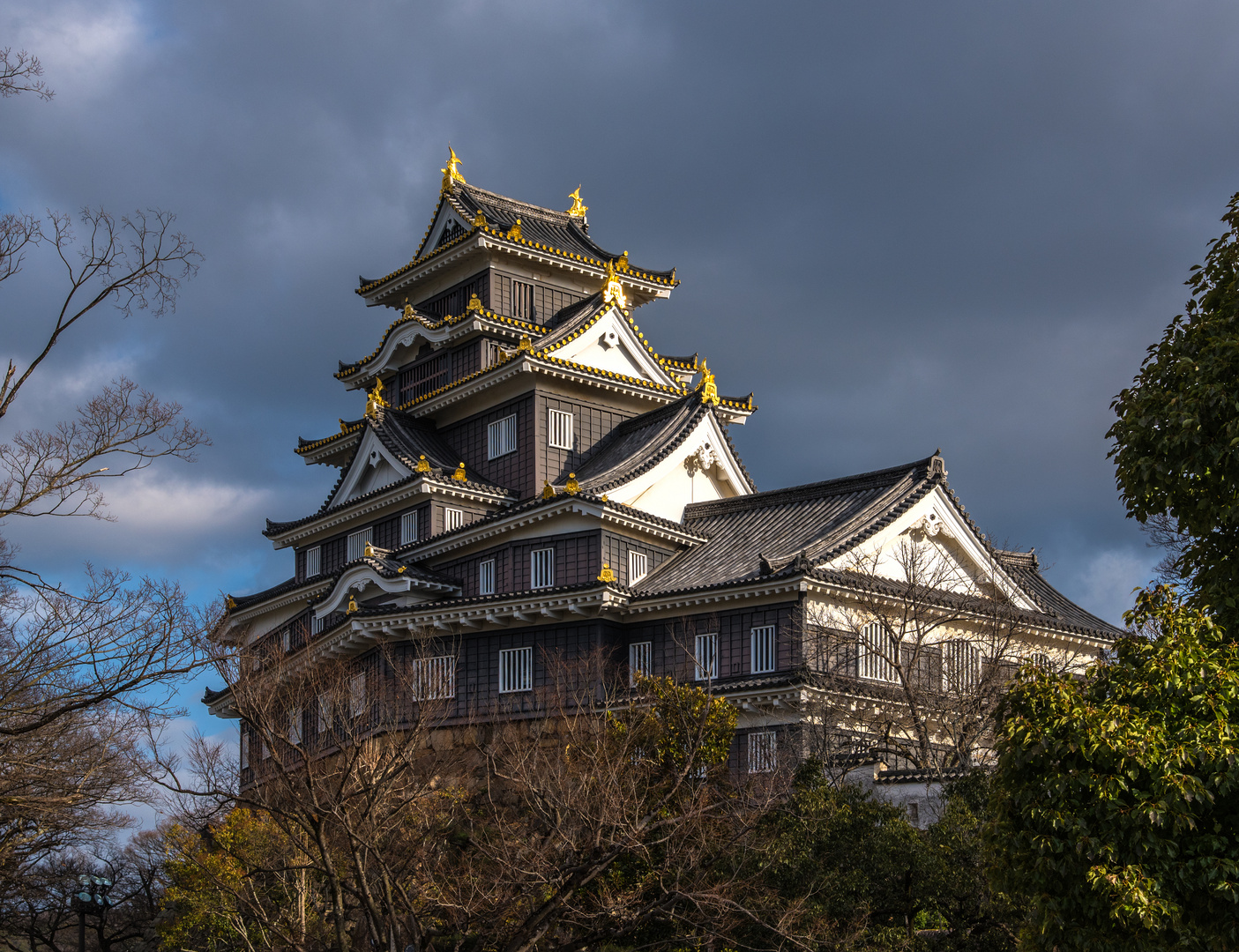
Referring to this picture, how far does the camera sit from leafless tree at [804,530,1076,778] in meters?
30.3

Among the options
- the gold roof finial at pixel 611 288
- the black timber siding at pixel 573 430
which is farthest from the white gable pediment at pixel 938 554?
the gold roof finial at pixel 611 288

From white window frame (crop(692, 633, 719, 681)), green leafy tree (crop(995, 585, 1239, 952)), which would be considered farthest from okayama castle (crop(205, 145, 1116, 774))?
green leafy tree (crop(995, 585, 1239, 952))

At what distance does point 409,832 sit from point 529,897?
530 cm

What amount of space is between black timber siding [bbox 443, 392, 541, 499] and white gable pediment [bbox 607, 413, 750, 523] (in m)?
3.51

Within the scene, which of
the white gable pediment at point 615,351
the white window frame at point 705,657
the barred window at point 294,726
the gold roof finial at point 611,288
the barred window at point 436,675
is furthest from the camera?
the gold roof finial at point 611,288

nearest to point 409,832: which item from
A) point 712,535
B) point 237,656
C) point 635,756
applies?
point 635,756

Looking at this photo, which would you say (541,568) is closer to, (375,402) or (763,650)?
(763,650)

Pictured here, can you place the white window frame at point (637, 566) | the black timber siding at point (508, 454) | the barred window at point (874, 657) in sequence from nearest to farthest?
the barred window at point (874, 657), the white window frame at point (637, 566), the black timber siding at point (508, 454)

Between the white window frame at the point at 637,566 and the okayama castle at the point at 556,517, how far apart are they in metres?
0.07

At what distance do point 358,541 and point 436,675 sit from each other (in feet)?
35.2

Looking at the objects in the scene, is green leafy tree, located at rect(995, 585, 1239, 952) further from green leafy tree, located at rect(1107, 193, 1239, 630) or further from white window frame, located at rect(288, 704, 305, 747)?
white window frame, located at rect(288, 704, 305, 747)

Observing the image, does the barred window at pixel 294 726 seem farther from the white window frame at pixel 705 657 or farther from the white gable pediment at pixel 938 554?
the white gable pediment at pixel 938 554

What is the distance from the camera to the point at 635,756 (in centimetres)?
2633

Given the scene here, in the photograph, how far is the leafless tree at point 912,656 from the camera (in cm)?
3030
